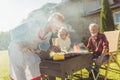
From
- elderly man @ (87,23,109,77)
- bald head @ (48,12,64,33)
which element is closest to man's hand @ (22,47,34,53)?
bald head @ (48,12,64,33)

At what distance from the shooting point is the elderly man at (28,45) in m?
3.91

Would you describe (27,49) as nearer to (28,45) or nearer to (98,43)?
(28,45)

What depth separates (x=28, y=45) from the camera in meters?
3.99

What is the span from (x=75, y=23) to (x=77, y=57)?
17.8 meters

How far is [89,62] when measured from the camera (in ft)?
15.3

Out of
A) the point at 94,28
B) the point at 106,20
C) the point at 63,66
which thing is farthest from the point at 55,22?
the point at 106,20

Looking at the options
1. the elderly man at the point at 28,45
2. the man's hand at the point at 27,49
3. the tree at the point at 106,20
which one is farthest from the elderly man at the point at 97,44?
the tree at the point at 106,20

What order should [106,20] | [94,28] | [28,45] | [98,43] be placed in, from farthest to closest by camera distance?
1. [106,20]
2. [98,43]
3. [94,28]
4. [28,45]

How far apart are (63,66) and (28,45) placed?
0.68 m

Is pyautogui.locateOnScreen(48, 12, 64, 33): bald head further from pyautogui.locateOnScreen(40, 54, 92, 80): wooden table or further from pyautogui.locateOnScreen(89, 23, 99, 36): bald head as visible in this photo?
pyautogui.locateOnScreen(89, 23, 99, 36): bald head

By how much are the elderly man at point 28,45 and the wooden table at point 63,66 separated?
0.56ft

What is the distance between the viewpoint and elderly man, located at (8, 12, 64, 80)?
391cm

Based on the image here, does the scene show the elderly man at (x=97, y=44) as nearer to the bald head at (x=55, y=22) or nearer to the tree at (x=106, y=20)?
the bald head at (x=55, y=22)

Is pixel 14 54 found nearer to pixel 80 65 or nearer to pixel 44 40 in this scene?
pixel 44 40
